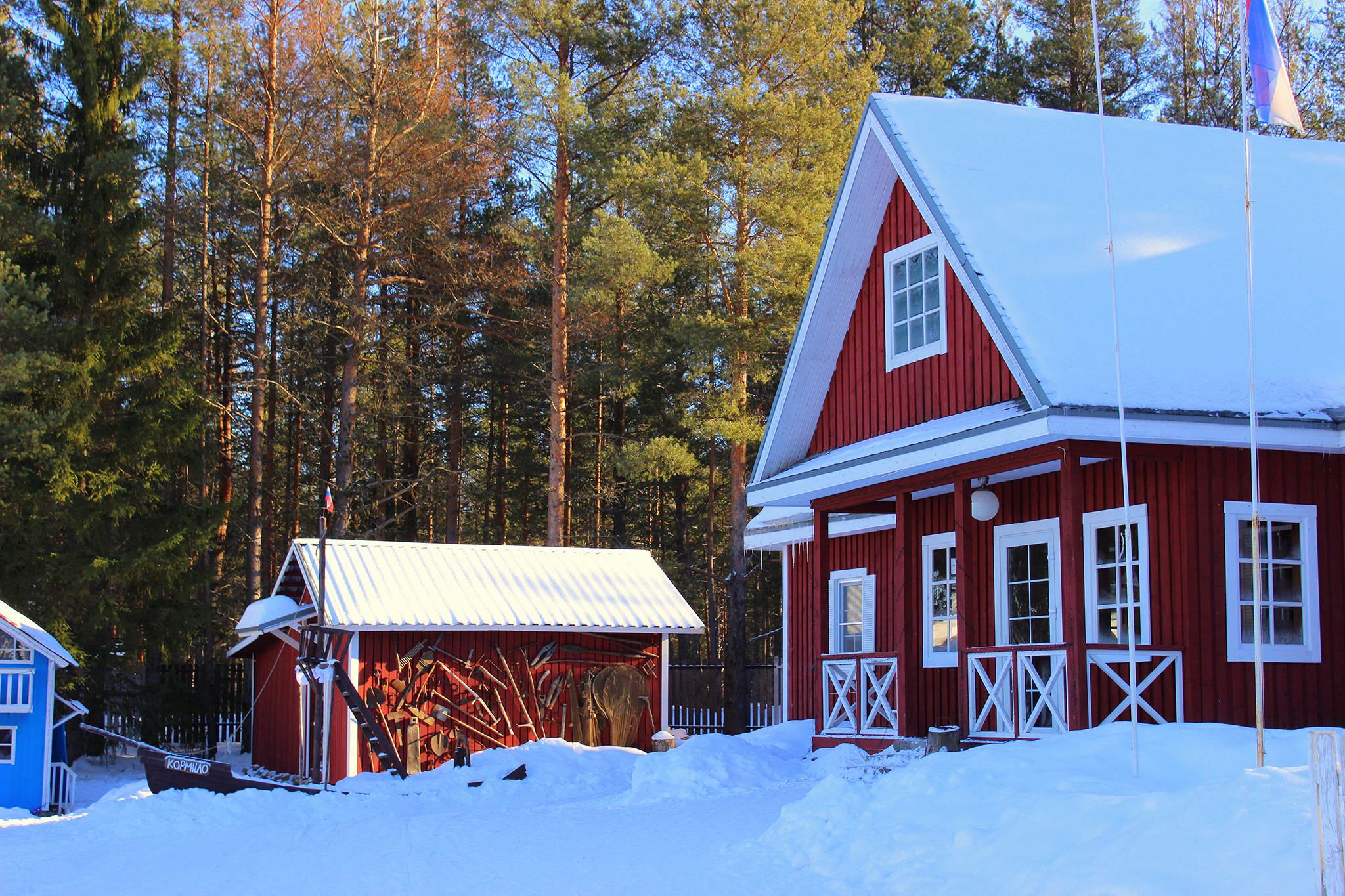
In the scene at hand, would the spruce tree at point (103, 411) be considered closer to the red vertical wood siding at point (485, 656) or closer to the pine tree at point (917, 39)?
the red vertical wood siding at point (485, 656)

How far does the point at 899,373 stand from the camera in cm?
1286

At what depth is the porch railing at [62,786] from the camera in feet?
59.3

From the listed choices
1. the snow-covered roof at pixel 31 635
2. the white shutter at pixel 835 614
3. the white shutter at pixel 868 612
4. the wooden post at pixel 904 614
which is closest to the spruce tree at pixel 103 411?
the snow-covered roof at pixel 31 635

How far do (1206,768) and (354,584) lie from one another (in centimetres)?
1325

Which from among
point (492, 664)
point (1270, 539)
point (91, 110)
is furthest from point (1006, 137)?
point (91, 110)

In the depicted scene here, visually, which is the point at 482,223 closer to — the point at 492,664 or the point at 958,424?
the point at 492,664

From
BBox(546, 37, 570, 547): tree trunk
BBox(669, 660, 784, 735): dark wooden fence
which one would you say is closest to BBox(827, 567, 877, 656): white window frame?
BBox(669, 660, 784, 735): dark wooden fence

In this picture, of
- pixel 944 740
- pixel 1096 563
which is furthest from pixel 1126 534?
pixel 944 740

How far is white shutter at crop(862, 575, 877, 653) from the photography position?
15.7m

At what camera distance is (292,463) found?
114ft

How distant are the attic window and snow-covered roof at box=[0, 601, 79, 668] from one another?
151mm

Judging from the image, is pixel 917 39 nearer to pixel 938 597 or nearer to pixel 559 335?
pixel 559 335

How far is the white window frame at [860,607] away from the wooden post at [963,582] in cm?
372

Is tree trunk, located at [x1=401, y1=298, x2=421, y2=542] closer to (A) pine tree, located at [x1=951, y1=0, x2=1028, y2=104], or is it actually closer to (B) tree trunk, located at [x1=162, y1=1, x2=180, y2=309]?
(B) tree trunk, located at [x1=162, y1=1, x2=180, y2=309]
